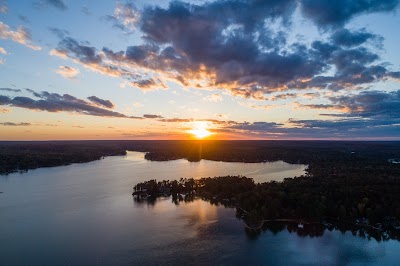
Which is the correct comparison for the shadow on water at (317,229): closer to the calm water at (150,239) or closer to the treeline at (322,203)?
the treeline at (322,203)

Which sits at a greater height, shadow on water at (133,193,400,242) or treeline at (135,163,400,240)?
treeline at (135,163,400,240)

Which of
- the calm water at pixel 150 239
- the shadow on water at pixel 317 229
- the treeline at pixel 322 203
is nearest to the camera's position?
the calm water at pixel 150 239

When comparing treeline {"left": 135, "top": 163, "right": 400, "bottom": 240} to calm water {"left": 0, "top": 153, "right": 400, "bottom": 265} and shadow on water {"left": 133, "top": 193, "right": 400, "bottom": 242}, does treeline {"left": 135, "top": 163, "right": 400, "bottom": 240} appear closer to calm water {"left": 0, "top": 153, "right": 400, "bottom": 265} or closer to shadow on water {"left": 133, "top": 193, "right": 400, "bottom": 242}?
shadow on water {"left": 133, "top": 193, "right": 400, "bottom": 242}

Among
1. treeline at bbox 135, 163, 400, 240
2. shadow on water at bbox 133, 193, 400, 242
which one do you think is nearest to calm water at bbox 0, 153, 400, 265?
shadow on water at bbox 133, 193, 400, 242

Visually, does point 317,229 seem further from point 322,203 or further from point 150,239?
point 150,239

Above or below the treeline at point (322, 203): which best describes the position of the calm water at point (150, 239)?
below

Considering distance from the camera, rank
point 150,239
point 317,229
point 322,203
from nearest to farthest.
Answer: point 150,239 < point 317,229 < point 322,203

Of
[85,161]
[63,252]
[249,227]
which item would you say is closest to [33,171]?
[85,161]

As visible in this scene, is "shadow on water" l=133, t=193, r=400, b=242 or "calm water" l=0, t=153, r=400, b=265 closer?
"calm water" l=0, t=153, r=400, b=265

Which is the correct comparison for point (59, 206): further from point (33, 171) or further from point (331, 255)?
point (33, 171)

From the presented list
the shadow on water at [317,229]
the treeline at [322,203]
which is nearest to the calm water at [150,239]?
the shadow on water at [317,229]

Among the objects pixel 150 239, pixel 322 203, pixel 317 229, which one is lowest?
pixel 150 239

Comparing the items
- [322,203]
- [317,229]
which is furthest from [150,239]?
[322,203]
